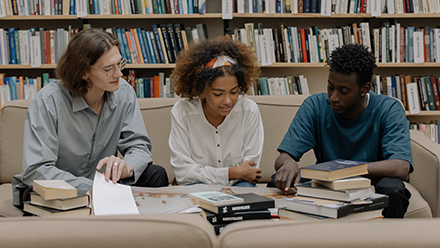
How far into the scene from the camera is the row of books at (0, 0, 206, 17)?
2885 millimetres

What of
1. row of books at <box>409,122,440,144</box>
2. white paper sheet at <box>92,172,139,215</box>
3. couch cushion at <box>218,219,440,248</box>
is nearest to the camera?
couch cushion at <box>218,219,440,248</box>

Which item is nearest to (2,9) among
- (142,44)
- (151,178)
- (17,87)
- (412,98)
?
(17,87)

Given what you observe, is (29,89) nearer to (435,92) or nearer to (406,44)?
(406,44)

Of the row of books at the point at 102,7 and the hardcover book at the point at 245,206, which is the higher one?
the row of books at the point at 102,7

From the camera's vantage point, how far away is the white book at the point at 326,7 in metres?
2.91

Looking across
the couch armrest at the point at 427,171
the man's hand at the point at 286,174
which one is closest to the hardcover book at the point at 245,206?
the man's hand at the point at 286,174

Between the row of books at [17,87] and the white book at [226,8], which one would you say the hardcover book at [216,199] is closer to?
the white book at [226,8]

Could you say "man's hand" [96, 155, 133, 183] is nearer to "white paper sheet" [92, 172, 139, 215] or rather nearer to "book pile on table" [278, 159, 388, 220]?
"white paper sheet" [92, 172, 139, 215]

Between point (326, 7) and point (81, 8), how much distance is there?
1880 mm

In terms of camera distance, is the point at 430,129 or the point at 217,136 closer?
the point at 217,136

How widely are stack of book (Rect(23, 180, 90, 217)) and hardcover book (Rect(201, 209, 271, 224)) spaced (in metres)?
0.35

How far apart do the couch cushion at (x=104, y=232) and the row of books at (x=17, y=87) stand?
263 centimetres

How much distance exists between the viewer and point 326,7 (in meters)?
2.92

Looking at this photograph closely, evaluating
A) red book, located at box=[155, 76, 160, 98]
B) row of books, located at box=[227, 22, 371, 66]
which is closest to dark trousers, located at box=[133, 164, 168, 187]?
red book, located at box=[155, 76, 160, 98]
